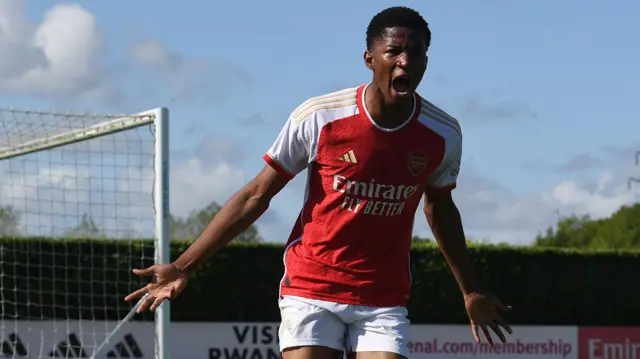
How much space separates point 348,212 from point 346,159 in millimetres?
242

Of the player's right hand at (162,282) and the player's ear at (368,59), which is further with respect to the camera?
the player's ear at (368,59)

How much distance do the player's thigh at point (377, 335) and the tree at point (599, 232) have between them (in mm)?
51362

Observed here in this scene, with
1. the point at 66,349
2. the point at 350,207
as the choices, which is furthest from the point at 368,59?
the point at 66,349

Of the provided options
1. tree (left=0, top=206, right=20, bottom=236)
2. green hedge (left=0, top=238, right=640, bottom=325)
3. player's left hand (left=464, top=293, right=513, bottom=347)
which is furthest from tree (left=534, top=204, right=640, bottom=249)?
player's left hand (left=464, top=293, right=513, bottom=347)

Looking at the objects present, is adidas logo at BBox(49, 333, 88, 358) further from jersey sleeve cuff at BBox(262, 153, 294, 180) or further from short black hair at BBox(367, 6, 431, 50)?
short black hair at BBox(367, 6, 431, 50)

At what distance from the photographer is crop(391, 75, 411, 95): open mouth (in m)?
5.12

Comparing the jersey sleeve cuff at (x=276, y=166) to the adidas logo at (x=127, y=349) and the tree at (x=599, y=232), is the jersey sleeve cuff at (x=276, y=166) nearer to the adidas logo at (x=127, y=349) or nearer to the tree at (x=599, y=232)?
the adidas logo at (x=127, y=349)

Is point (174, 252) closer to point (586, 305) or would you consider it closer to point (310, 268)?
point (586, 305)

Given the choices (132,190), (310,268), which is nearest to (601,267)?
(132,190)

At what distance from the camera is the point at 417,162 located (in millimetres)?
5363

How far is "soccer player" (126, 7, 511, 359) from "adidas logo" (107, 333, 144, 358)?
→ 13032 mm

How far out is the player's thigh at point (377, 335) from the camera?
5.25 meters

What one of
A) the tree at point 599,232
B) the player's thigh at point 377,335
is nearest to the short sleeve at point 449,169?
the player's thigh at point 377,335

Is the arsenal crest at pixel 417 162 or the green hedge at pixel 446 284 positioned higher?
the arsenal crest at pixel 417 162
